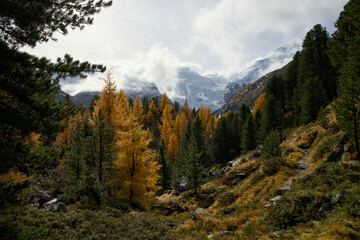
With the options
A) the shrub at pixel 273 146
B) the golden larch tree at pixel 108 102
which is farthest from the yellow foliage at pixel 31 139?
the shrub at pixel 273 146

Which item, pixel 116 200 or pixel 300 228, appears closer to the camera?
pixel 300 228

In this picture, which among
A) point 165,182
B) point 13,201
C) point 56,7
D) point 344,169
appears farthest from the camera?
point 165,182

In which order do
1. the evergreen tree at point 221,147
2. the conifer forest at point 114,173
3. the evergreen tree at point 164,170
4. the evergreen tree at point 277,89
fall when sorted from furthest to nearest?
the evergreen tree at point 277,89 < the evergreen tree at point 221,147 < the evergreen tree at point 164,170 < the conifer forest at point 114,173

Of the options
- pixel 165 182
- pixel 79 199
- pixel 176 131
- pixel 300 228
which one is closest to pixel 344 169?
pixel 300 228

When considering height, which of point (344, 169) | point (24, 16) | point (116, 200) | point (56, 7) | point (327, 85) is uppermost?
point (327, 85)

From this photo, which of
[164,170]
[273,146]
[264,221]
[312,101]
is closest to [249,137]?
[312,101]

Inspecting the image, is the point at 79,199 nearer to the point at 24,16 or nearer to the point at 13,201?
the point at 13,201

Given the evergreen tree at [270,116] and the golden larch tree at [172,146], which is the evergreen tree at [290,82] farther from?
the golden larch tree at [172,146]

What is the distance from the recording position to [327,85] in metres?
39.4

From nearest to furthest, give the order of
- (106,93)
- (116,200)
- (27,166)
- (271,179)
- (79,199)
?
(27,166) → (79,199) → (116,200) → (271,179) → (106,93)

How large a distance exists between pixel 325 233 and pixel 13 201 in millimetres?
9731

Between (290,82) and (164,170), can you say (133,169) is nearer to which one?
(164,170)

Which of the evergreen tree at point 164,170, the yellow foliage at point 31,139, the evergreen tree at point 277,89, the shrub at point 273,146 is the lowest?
the evergreen tree at point 164,170

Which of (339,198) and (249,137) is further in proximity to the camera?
(249,137)
